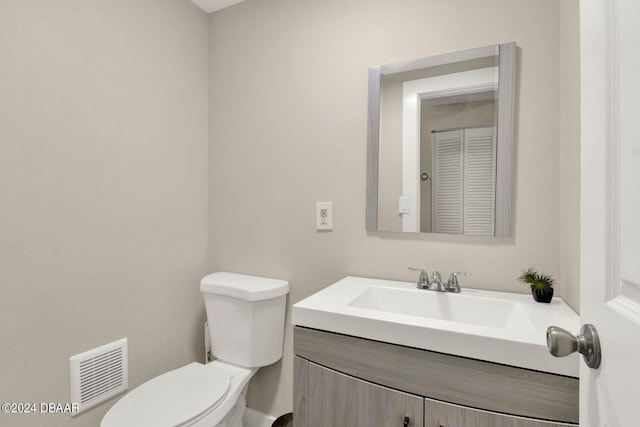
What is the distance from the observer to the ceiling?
1.80 metres

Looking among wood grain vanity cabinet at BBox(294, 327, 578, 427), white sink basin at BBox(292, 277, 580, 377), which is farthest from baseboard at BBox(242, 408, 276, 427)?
white sink basin at BBox(292, 277, 580, 377)

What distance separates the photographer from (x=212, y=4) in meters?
1.83

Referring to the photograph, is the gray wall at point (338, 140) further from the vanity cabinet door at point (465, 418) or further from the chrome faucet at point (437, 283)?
the vanity cabinet door at point (465, 418)

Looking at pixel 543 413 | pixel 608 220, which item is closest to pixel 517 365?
pixel 543 413

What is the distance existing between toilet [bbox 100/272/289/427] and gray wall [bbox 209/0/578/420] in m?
0.14

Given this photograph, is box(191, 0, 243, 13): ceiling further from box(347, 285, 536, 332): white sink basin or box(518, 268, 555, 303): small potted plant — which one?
box(518, 268, 555, 303): small potted plant

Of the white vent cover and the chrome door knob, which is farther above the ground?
the chrome door knob

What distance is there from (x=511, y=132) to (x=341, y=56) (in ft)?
2.70

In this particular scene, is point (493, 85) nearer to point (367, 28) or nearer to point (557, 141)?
point (557, 141)

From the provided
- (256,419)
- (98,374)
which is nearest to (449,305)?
(256,419)

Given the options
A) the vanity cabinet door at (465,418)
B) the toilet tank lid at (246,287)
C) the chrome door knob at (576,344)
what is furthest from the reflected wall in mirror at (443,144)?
the chrome door knob at (576,344)

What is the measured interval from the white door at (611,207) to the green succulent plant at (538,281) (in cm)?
62

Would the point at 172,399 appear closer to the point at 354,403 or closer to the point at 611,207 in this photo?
the point at 354,403

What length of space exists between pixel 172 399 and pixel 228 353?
14.6 inches
